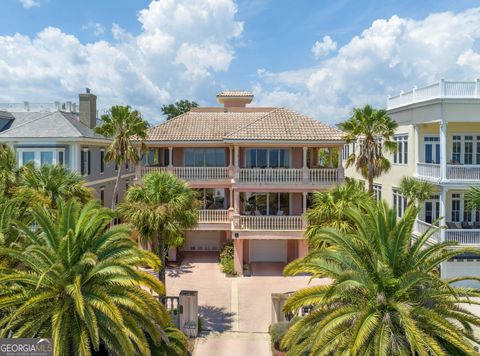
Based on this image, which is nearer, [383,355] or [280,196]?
[383,355]

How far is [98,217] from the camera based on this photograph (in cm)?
1152

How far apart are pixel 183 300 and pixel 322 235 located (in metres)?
7.43

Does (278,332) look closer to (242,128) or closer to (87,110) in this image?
(242,128)

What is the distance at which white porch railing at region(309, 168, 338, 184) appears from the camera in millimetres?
25047

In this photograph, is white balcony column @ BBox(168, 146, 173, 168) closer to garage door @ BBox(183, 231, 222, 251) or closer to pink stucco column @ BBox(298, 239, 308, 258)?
garage door @ BBox(183, 231, 222, 251)

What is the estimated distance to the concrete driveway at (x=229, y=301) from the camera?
15.4 metres

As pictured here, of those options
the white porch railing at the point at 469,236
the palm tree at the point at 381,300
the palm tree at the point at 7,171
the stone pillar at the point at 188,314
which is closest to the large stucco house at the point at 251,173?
the white porch railing at the point at 469,236

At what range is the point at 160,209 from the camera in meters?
16.5

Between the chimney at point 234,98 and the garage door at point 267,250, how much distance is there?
12615 millimetres

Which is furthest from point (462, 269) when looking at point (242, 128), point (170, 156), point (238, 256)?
point (170, 156)

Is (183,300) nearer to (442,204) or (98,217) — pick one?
(98,217)

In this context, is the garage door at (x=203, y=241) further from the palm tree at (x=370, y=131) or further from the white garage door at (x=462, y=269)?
the white garage door at (x=462, y=269)

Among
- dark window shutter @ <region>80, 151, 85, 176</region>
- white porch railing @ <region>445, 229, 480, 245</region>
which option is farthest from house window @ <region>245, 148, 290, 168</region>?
dark window shutter @ <region>80, 151, 85, 176</region>

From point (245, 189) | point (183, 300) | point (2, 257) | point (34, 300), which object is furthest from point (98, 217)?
point (245, 189)
